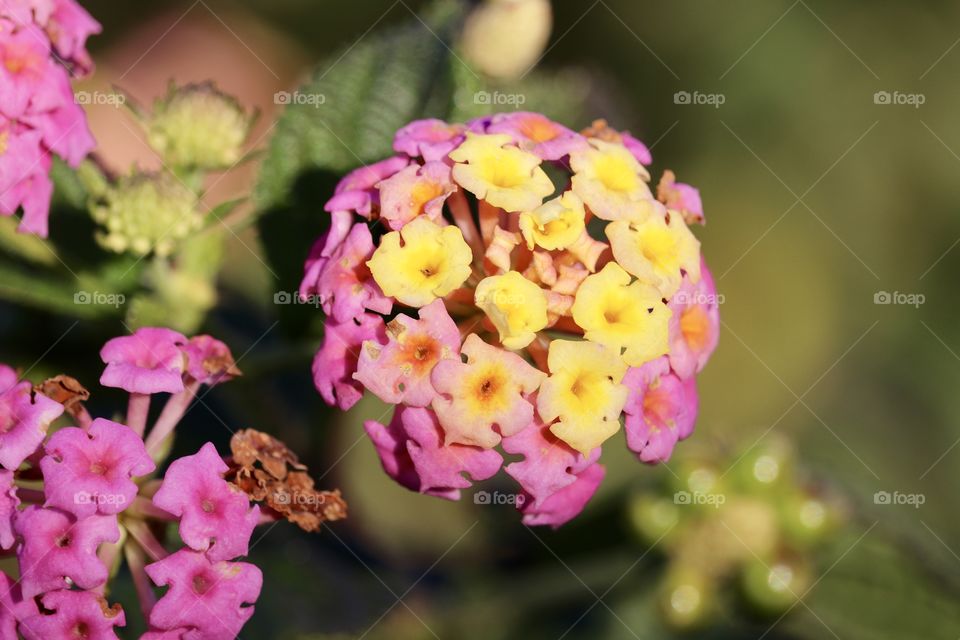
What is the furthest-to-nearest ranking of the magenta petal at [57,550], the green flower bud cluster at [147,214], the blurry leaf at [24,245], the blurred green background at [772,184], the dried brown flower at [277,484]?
the blurred green background at [772,184]
the blurry leaf at [24,245]
the green flower bud cluster at [147,214]
the dried brown flower at [277,484]
the magenta petal at [57,550]

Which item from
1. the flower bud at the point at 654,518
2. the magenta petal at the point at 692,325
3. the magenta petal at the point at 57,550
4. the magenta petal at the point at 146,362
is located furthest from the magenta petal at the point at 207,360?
the flower bud at the point at 654,518

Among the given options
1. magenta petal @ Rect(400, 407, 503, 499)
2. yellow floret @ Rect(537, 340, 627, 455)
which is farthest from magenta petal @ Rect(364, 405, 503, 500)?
yellow floret @ Rect(537, 340, 627, 455)

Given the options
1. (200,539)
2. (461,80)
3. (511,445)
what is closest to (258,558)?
(200,539)

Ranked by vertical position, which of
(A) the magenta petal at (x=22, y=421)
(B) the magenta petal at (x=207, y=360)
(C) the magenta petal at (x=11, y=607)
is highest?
(B) the magenta petal at (x=207, y=360)

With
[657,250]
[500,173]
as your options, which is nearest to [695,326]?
[657,250]

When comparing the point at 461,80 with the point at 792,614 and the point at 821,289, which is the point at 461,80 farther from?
the point at 821,289

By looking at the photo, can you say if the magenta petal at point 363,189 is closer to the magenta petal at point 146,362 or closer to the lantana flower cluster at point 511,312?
the lantana flower cluster at point 511,312

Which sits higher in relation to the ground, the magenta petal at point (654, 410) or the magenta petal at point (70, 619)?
the magenta petal at point (654, 410)
